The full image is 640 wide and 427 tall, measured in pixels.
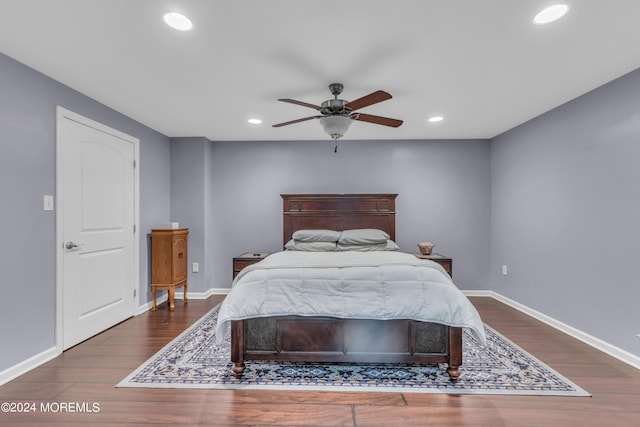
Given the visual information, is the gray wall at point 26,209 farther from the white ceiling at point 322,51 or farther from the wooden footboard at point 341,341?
the wooden footboard at point 341,341

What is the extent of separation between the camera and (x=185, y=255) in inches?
167

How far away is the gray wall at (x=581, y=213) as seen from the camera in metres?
2.46

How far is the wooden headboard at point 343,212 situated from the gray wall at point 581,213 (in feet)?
5.37

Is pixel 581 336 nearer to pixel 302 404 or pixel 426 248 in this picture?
pixel 426 248

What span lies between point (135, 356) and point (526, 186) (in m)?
4.60

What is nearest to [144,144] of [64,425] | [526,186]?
[64,425]

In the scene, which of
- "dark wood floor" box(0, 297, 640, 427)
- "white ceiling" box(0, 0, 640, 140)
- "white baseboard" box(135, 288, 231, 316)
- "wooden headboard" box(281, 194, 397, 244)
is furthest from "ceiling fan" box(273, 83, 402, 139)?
"white baseboard" box(135, 288, 231, 316)

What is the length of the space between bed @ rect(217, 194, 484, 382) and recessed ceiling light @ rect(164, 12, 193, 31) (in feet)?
5.61

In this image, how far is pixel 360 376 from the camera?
2.21m

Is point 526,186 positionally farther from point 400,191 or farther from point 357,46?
point 357,46

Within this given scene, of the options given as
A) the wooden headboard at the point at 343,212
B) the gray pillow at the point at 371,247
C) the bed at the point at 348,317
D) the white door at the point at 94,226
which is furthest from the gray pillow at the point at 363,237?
the white door at the point at 94,226

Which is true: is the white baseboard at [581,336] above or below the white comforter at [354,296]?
below

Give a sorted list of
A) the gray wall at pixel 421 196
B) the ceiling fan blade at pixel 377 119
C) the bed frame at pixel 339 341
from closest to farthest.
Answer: the bed frame at pixel 339 341 < the gray wall at pixel 421 196 < the ceiling fan blade at pixel 377 119

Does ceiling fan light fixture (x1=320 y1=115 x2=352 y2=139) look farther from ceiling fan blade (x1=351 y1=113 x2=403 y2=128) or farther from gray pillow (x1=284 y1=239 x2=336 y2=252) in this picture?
gray pillow (x1=284 y1=239 x2=336 y2=252)
